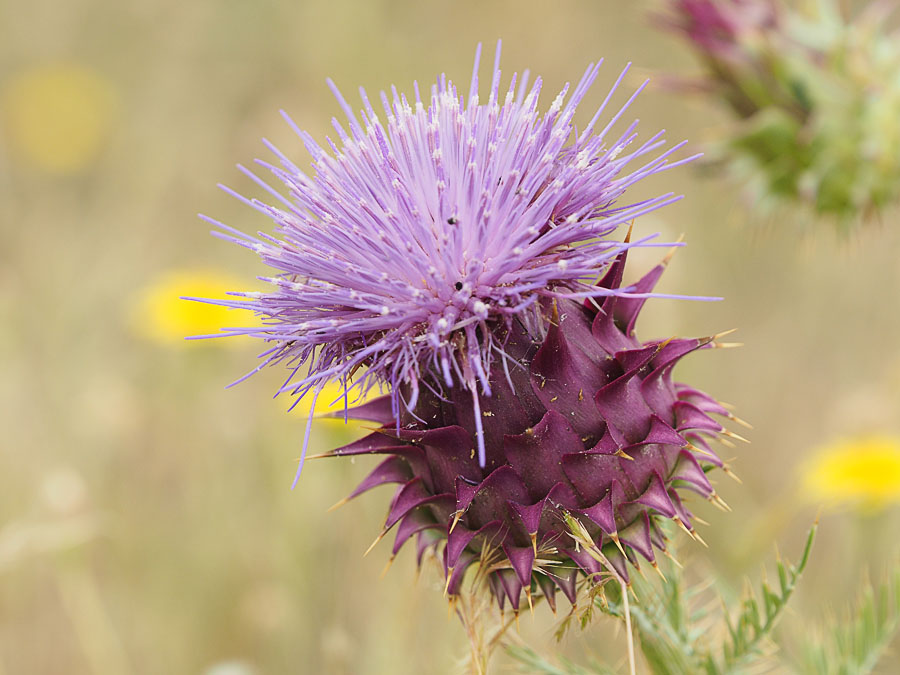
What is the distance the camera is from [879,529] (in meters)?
3.84

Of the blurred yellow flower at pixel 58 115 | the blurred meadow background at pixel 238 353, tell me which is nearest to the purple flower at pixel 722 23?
the blurred meadow background at pixel 238 353

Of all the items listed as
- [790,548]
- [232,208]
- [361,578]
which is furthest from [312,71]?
[790,548]

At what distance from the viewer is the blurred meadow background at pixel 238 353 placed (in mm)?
Answer: 3988

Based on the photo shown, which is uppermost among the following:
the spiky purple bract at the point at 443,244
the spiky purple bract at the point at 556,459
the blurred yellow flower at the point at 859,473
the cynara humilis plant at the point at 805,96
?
the cynara humilis plant at the point at 805,96

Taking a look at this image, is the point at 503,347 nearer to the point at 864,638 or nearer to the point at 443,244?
the point at 443,244

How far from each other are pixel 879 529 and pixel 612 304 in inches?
89.1

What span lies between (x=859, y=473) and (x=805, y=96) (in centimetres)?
165

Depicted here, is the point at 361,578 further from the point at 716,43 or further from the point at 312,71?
the point at 312,71

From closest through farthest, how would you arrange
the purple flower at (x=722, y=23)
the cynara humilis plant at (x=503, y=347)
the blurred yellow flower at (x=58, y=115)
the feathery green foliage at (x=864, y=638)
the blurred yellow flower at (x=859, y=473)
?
the cynara humilis plant at (x=503, y=347) < the feathery green foliage at (x=864, y=638) < the blurred yellow flower at (x=859, y=473) < the purple flower at (x=722, y=23) < the blurred yellow flower at (x=58, y=115)

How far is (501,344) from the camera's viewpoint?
2230 millimetres

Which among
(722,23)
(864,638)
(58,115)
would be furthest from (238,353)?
(864,638)

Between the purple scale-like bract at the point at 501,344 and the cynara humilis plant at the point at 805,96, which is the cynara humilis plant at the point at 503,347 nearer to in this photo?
the purple scale-like bract at the point at 501,344

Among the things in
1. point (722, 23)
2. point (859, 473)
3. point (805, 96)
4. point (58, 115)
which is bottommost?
point (859, 473)

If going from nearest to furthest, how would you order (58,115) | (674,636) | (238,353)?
(674,636) → (238,353) → (58,115)
